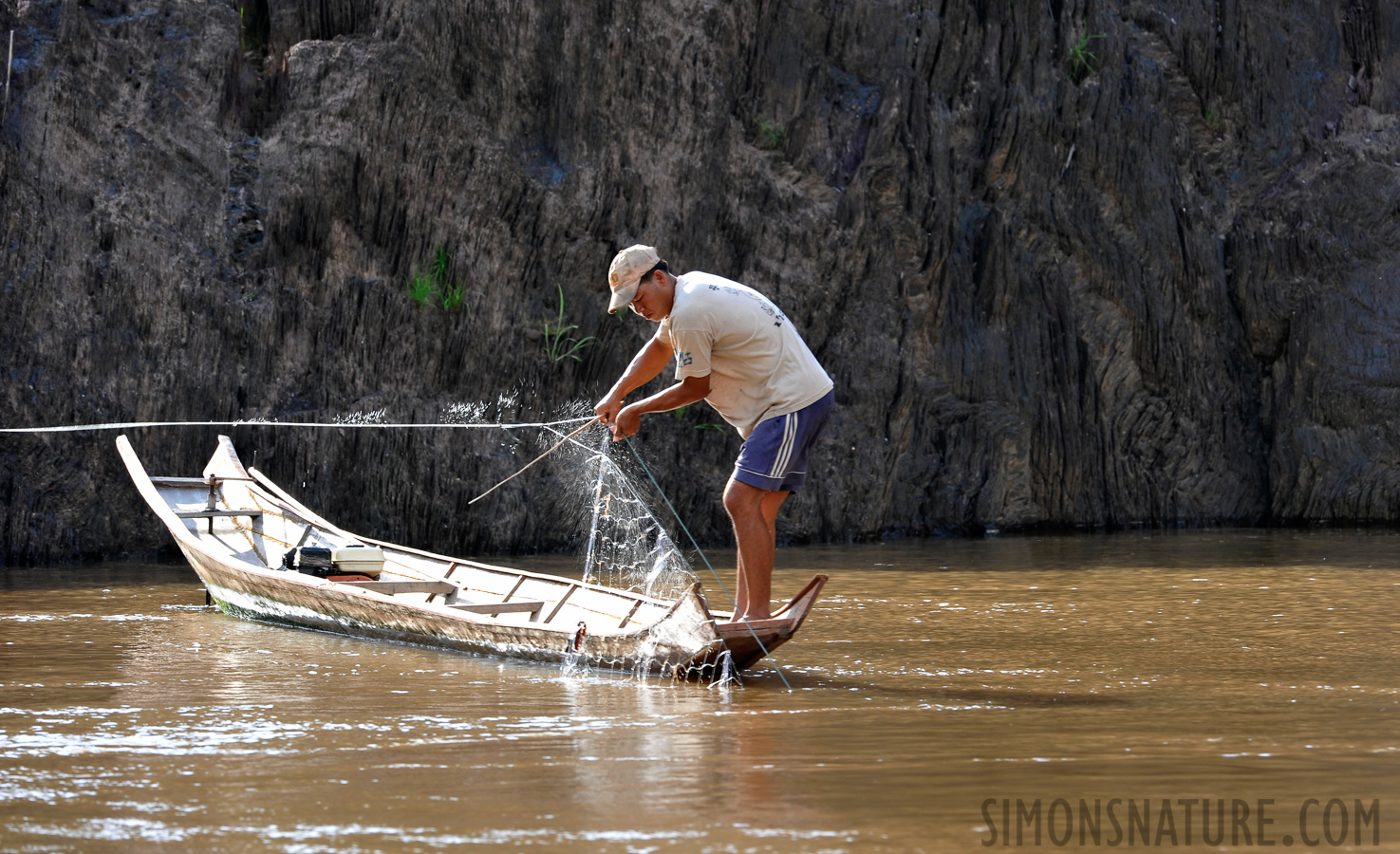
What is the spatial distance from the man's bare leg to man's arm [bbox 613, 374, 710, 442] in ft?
1.35

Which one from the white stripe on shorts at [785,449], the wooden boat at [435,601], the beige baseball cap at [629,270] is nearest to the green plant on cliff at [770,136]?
the wooden boat at [435,601]

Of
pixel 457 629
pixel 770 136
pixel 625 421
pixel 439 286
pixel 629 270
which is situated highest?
pixel 770 136

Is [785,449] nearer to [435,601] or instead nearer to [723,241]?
[435,601]

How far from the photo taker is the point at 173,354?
1105 cm

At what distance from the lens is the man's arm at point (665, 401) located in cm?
550

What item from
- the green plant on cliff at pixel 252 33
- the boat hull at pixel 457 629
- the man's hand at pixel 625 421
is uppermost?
the green plant on cliff at pixel 252 33

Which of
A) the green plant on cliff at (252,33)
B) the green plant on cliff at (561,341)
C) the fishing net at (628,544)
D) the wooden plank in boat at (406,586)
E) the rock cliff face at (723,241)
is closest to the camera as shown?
the fishing net at (628,544)

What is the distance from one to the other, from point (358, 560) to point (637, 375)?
8.15 ft

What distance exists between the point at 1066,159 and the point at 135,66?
30.7ft

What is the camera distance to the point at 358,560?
7309 millimetres

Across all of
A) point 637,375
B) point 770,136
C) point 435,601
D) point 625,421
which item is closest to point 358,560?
point 435,601

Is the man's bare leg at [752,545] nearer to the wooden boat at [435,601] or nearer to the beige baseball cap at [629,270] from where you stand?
the wooden boat at [435,601]

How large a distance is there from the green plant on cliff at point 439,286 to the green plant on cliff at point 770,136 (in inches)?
147

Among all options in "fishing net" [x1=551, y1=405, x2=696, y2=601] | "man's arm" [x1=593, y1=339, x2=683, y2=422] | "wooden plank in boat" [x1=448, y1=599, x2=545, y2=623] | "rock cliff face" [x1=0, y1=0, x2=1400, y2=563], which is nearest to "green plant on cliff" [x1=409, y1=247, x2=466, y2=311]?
"rock cliff face" [x1=0, y1=0, x2=1400, y2=563]
